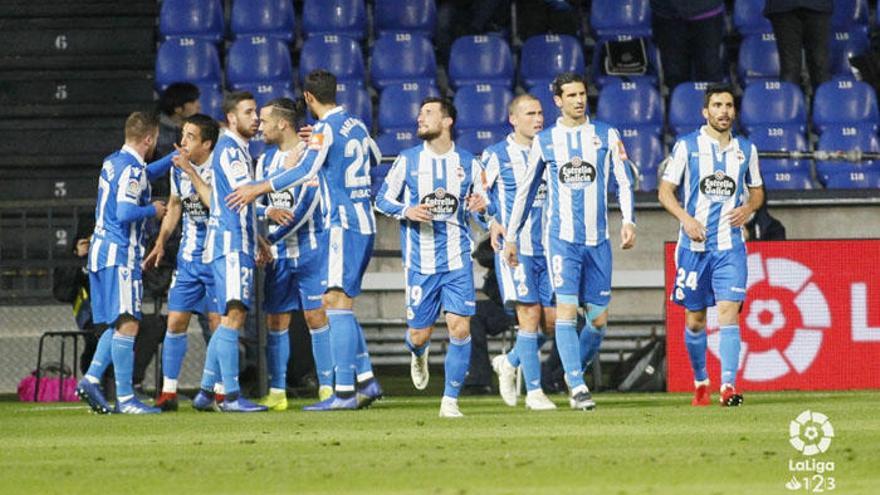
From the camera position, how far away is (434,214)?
11.2 m

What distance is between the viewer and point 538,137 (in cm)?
1113

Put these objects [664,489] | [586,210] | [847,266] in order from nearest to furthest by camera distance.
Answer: [664,489], [586,210], [847,266]

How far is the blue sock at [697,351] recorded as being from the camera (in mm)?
11625

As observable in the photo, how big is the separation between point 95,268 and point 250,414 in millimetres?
1489

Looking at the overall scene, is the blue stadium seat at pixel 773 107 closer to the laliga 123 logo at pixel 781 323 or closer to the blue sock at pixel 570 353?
the laliga 123 logo at pixel 781 323

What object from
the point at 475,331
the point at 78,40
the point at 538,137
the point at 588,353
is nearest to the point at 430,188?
the point at 538,137

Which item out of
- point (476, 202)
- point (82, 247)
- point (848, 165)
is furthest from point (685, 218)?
point (848, 165)

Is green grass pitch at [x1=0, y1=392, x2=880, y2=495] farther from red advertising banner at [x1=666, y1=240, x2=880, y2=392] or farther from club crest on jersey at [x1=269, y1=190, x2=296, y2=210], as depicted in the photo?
red advertising banner at [x1=666, y1=240, x2=880, y2=392]

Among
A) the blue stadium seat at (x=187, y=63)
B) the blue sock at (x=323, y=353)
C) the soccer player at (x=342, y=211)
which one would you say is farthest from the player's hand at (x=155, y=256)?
the blue stadium seat at (x=187, y=63)

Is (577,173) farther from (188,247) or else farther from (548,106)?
(548,106)

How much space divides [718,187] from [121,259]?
3.92 metres

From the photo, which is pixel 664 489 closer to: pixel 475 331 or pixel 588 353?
pixel 588 353

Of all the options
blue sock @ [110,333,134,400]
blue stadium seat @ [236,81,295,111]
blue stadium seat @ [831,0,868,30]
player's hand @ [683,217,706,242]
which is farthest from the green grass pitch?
blue stadium seat @ [831,0,868,30]

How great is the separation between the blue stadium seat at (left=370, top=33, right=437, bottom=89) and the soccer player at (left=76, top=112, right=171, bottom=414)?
6.65 meters
